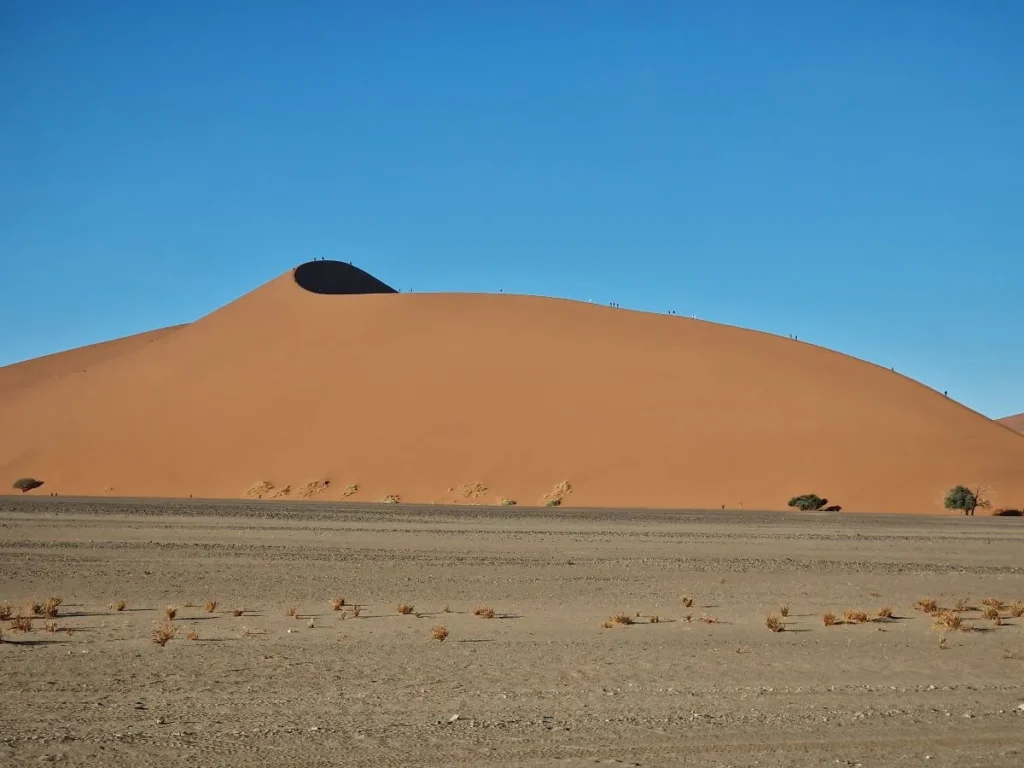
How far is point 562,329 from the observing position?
63.5 m

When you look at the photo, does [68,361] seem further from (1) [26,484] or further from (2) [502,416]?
(2) [502,416]

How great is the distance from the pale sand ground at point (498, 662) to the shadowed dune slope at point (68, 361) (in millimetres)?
64430

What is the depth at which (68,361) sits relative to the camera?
88062mm

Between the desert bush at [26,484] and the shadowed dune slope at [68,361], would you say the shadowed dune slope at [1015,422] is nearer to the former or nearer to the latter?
the shadowed dune slope at [68,361]

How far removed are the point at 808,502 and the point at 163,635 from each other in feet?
116

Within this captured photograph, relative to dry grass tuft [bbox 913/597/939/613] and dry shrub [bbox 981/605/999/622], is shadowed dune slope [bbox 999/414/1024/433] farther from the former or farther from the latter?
dry shrub [bbox 981/605/999/622]

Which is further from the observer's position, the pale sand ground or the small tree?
the small tree

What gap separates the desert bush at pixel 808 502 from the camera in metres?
42.7

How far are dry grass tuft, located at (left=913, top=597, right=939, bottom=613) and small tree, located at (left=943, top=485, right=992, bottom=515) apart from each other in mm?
29528

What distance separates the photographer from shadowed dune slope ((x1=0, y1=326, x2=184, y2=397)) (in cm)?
8344

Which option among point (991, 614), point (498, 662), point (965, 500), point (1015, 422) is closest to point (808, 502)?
point (965, 500)

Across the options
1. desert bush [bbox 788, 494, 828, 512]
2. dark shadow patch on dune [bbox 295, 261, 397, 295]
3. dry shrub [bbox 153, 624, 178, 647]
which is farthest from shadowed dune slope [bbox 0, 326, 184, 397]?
dry shrub [bbox 153, 624, 178, 647]

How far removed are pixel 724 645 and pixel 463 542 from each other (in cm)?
1358

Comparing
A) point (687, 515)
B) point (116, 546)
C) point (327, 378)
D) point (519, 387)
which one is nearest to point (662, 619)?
point (116, 546)
